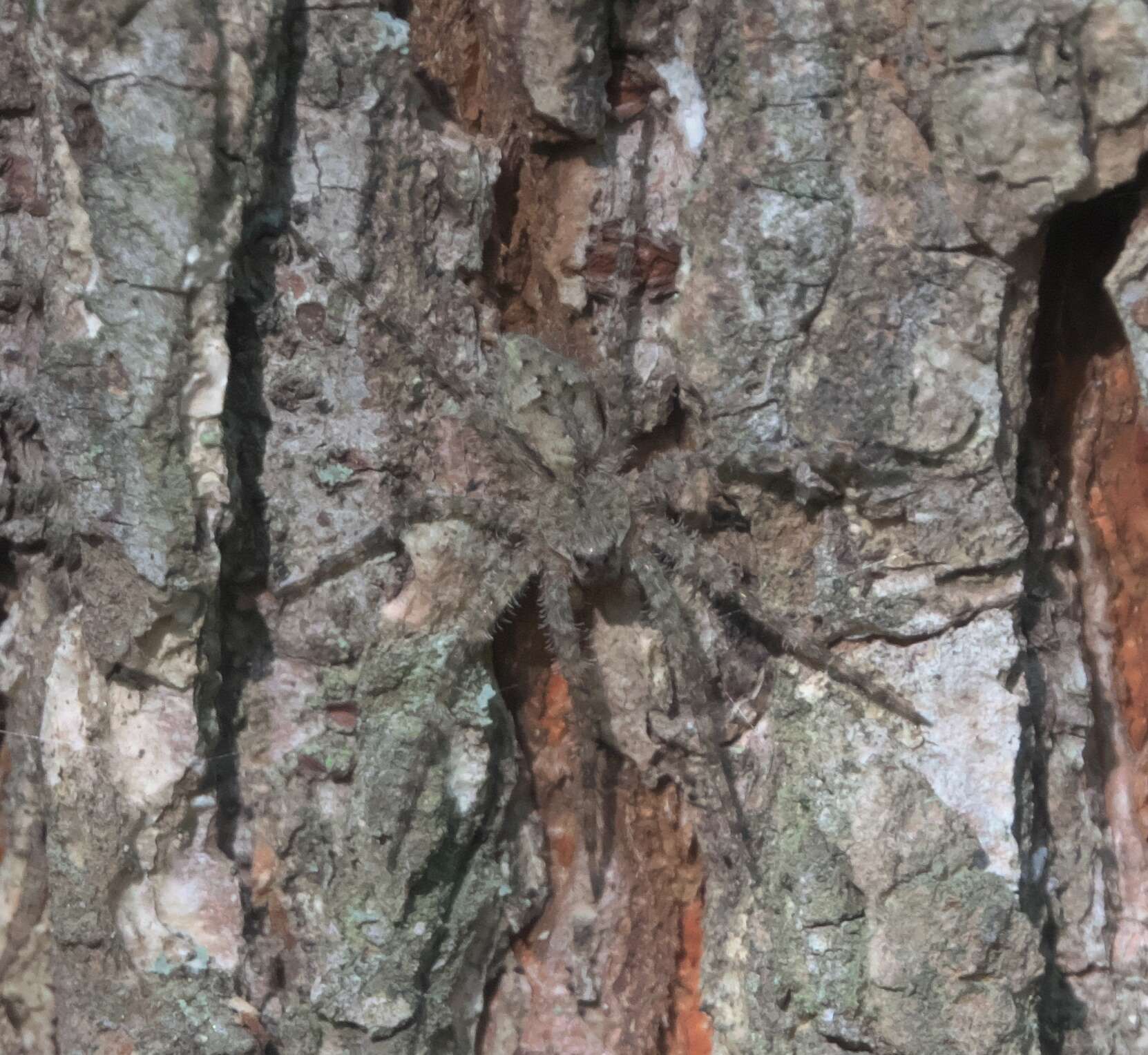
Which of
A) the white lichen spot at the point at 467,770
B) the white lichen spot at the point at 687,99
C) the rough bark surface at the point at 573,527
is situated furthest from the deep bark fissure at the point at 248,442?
the white lichen spot at the point at 687,99

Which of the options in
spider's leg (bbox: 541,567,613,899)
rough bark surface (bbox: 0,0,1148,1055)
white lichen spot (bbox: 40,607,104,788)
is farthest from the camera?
spider's leg (bbox: 541,567,613,899)

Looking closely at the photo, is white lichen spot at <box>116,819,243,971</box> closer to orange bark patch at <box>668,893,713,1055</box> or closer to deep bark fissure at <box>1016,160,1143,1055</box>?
orange bark patch at <box>668,893,713,1055</box>

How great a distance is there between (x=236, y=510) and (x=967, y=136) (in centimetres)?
116

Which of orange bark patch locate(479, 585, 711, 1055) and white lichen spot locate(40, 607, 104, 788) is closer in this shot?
white lichen spot locate(40, 607, 104, 788)

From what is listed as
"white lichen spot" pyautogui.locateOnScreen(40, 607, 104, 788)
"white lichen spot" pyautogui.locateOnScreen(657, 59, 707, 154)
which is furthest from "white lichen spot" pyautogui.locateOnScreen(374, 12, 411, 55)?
"white lichen spot" pyautogui.locateOnScreen(40, 607, 104, 788)

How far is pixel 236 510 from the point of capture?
1.75m

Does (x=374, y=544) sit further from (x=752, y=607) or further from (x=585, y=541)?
(x=752, y=607)

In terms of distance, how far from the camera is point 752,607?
1863 millimetres

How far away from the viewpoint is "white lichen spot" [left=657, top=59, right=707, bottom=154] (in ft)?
6.07

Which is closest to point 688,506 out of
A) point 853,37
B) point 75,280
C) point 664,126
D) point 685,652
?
point 685,652

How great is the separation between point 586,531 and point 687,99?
705mm

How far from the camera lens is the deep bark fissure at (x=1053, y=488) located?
1834 mm

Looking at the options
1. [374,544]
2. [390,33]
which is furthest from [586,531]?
[390,33]

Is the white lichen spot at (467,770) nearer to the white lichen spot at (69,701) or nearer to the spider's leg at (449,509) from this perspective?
the spider's leg at (449,509)
